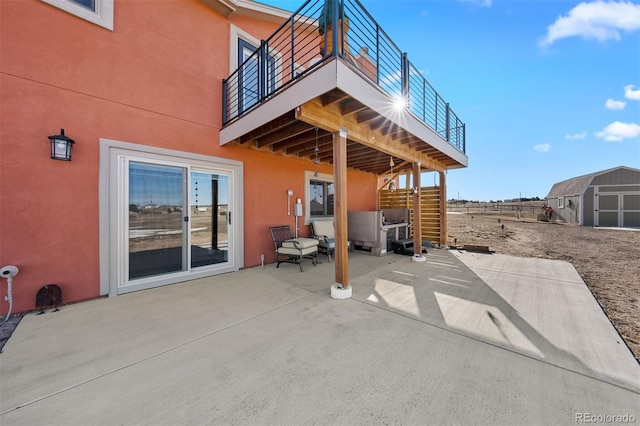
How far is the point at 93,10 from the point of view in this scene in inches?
135

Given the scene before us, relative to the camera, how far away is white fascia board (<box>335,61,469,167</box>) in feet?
9.18

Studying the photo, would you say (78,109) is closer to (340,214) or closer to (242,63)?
(242,63)

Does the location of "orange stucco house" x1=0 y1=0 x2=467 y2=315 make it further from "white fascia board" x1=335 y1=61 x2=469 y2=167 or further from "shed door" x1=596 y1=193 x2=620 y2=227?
"shed door" x1=596 y1=193 x2=620 y2=227

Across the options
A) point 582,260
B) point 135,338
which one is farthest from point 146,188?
point 582,260

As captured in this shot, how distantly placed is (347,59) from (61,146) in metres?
4.08

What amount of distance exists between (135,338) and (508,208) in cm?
3134

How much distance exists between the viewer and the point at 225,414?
1.46 meters

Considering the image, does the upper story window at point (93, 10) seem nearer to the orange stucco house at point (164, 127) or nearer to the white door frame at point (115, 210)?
the orange stucco house at point (164, 127)

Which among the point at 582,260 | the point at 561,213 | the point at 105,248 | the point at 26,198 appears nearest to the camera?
the point at 26,198

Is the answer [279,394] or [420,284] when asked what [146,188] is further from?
[420,284]

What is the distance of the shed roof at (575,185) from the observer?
14.2 metres

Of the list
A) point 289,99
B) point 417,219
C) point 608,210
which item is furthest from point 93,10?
point 608,210

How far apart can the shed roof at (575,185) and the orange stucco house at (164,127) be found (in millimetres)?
16645

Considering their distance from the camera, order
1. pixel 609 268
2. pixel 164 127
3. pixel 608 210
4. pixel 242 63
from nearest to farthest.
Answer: pixel 164 127
pixel 242 63
pixel 609 268
pixel 608 210
